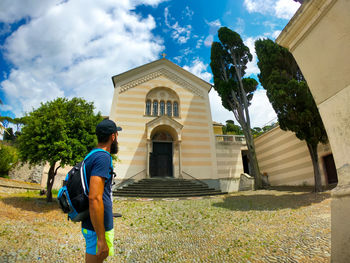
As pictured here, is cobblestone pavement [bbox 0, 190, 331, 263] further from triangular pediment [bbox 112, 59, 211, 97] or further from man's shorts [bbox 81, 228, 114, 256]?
triangular pediment [bbox 112, 59, 211, 97]

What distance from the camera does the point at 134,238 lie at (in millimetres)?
4816

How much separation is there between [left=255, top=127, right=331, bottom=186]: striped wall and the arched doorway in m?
9.41

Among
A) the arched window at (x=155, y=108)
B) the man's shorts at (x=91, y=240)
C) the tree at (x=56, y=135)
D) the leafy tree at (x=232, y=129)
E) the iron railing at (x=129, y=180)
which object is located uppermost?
the leafy tree at (x=232, y=129)

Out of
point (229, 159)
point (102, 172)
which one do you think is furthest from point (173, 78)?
point (102, 172)

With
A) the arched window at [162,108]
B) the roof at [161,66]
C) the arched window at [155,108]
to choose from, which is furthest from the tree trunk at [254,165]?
the arched window at [155,108]

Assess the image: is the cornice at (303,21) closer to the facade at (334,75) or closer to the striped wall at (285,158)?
the facade at (334,75)

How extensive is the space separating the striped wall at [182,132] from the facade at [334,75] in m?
13.7

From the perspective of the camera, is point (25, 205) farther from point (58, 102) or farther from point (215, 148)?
point (215, 148)

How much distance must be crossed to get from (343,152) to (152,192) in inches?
444

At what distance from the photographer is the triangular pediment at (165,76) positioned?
17.4 m

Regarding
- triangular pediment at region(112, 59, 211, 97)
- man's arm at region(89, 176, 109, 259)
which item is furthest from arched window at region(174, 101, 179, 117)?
man's arm at region(89, 176, 109, 259)

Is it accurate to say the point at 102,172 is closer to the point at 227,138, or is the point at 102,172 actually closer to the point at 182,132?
the point at 182,132

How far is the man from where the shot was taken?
155 cm

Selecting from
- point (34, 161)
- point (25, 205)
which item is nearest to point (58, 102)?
point (34, 161)
